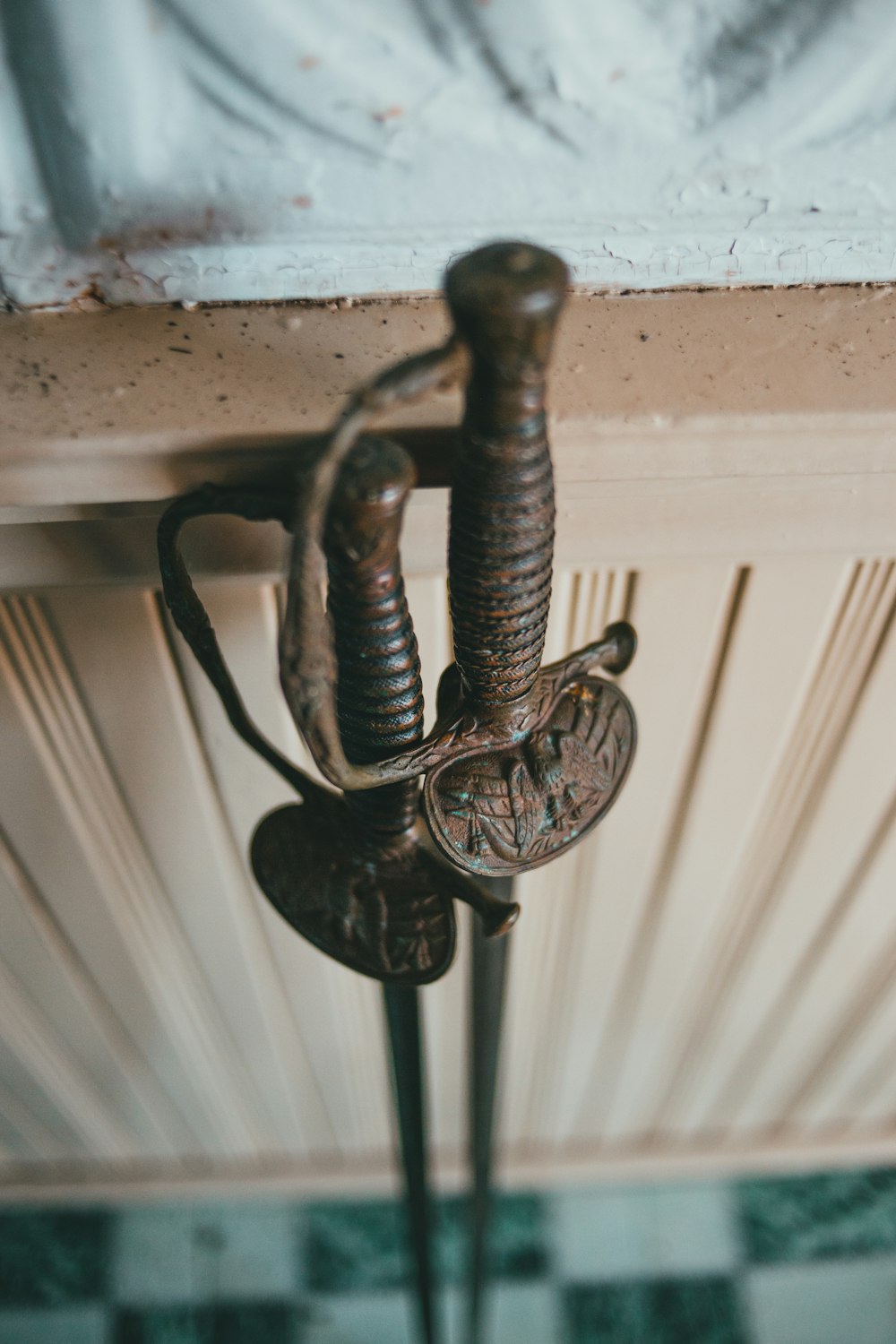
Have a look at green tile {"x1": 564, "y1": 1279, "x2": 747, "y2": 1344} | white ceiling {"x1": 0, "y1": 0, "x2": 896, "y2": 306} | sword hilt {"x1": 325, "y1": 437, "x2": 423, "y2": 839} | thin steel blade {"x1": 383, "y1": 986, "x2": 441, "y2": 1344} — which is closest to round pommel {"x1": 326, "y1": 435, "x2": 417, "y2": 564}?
sword hilt {"x1": 325, "y1": 437, "x2": 423, "y2": 839}

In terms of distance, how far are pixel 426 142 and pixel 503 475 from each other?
0.16 m

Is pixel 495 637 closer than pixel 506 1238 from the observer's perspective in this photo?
Yes

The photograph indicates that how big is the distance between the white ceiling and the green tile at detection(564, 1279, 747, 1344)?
1.02 m

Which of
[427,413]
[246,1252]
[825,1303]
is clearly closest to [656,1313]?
[825,1303]

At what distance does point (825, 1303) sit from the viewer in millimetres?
1023

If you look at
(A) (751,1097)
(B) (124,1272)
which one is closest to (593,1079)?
(A) (751,1097)

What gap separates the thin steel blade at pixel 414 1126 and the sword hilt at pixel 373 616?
18cm

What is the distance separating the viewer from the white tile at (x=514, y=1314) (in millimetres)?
1007

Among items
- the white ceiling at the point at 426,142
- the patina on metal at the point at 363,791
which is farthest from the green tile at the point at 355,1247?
the white ceiling at the point at 426,142

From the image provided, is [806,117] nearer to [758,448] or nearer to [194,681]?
[758,448]

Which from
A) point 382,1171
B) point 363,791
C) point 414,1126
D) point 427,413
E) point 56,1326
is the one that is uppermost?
point 427,413

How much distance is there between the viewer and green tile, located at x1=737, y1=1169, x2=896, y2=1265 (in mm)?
1057

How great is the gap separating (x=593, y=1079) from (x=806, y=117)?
0.80 meters

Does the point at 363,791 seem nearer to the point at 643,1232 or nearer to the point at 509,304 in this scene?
the point at 509,304
